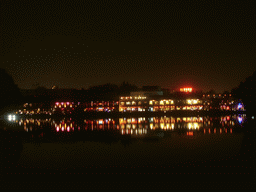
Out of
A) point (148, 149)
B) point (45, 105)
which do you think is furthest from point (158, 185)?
point (45, 105)

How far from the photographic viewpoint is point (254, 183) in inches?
294

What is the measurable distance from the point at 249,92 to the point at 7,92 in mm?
41239

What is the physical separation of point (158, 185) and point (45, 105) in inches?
2806

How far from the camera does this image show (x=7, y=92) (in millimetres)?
38875

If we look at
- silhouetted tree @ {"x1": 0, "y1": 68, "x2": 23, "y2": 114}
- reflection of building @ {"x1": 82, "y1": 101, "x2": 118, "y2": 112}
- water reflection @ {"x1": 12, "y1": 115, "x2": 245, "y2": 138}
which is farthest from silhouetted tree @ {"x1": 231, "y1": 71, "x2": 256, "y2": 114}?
silhouetted tree @ {"x1": 0, "y1": 68, "x2": 23, "y2": 114}

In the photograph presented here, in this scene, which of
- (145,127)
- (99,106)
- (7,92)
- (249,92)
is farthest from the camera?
(99,106)

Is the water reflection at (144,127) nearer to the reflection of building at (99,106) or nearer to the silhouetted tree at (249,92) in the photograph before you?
the silhouetted tree at (249,92)

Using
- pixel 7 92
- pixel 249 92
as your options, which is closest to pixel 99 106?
pixel 249 92

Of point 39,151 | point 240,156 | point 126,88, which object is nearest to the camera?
point 240,156

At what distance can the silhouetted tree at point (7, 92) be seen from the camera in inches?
1495

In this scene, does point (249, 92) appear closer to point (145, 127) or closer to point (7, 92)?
point (145, 127)

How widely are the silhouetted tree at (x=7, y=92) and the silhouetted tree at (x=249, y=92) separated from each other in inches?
1492

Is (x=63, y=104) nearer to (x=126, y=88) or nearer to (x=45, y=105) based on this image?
(x=45, y=105)

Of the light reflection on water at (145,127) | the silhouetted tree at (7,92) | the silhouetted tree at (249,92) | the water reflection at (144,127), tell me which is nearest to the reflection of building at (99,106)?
the silhouetted tree at (249,92)
